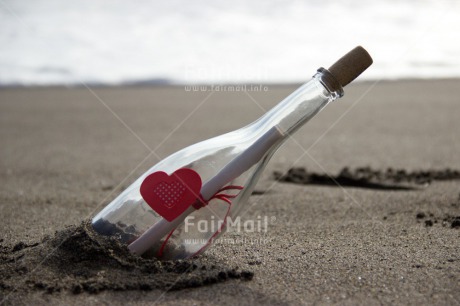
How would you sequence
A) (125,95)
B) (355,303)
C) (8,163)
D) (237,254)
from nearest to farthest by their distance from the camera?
(355,303), (237,254), (8,163), (125,95)

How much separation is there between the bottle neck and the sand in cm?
42

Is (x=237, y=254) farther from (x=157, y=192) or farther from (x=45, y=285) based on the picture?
(x=45, y=285)

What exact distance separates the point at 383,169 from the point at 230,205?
1838mm

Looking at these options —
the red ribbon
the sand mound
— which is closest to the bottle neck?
the red ribbon

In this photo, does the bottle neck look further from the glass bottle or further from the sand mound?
the sand mound

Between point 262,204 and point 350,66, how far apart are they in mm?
1035

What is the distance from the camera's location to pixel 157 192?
66.9 inches

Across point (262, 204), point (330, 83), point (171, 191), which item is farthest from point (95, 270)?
point (262, 204)

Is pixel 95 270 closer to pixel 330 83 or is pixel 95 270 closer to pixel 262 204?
pixel 330 83

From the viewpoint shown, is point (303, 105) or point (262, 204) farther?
point (262, 204)

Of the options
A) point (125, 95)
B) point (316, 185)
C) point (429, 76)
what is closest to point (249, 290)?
point (316, 185)

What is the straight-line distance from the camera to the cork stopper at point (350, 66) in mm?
1748

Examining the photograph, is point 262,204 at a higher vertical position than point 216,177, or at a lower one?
lower

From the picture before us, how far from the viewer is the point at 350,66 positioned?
1.76 m
